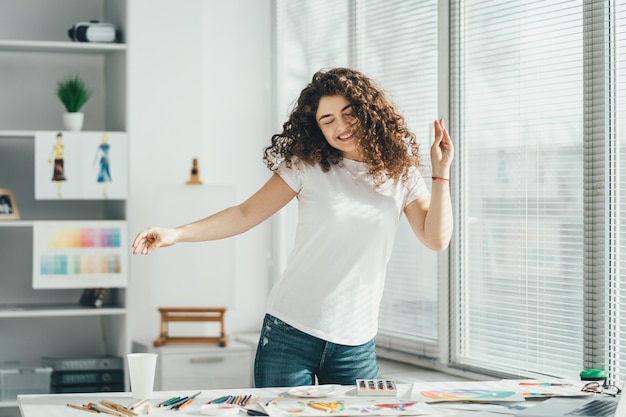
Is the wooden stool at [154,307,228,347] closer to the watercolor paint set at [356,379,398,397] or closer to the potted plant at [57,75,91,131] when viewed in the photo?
the potted plant at [57,75,91,131]

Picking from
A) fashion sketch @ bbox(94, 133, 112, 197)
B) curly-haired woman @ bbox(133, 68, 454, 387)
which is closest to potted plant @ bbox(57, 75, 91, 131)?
fashion sketch @ bbox(94, 133, 112, 197)

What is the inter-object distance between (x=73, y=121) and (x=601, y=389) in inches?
109

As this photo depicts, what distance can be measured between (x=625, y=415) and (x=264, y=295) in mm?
3126

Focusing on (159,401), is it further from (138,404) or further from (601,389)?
(601,389)

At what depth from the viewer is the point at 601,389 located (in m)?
2.11

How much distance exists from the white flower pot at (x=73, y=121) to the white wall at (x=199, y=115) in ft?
0.74

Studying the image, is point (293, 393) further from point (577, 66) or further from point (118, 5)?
point (118, 5)

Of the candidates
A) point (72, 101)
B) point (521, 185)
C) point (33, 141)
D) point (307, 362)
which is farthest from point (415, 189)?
point (33, 141)

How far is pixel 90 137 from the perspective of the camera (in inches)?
159

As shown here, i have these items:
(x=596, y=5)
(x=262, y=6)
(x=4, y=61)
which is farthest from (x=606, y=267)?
(x=4, y=61)

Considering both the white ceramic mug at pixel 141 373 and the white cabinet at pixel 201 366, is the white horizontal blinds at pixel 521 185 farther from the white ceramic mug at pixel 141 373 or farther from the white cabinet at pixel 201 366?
the white ceramic mug at pixel 141 373

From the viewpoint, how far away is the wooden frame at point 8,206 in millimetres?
4004

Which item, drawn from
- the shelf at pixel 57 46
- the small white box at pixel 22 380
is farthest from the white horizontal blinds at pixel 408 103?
the small white box at pixel 22 380

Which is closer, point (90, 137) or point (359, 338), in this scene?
point (359, 338)
